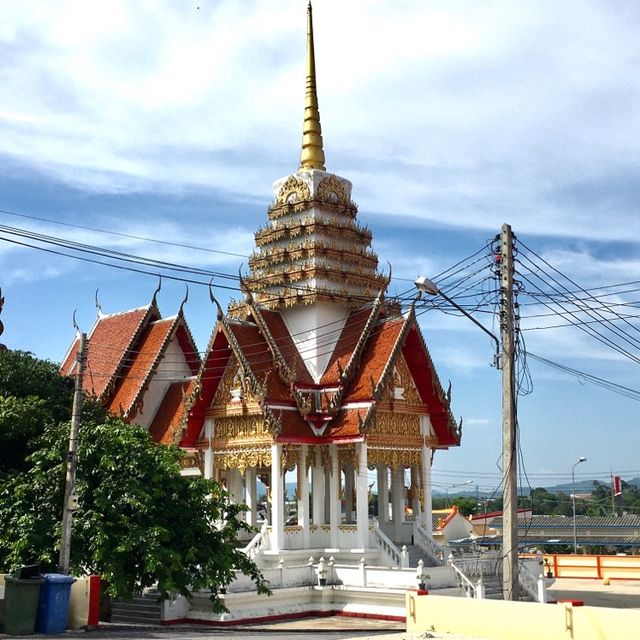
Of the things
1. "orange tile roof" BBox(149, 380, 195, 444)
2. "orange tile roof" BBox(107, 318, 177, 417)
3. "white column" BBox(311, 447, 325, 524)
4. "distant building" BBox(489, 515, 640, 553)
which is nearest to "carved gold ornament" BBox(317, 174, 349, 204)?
"orange tile roof" BBox(107, 318, 177, 417)

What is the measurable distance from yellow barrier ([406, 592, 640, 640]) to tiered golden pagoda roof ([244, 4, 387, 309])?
1177 centimetres

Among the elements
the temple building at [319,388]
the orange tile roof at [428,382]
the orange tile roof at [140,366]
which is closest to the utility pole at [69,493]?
the temple building at [319,388]

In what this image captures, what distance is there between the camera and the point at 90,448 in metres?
17.8

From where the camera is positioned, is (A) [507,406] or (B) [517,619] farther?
(A) [507,406]

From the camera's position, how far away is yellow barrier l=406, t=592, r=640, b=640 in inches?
476

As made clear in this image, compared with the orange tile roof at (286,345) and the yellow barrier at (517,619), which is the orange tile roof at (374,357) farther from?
the yellow barrier at (517,619)

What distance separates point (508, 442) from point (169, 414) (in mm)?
14674

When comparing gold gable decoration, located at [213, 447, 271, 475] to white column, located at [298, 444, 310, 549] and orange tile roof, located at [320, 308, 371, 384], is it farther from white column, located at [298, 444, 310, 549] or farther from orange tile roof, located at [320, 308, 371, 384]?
orange tile roof, located at [320, 308, 371, 384]

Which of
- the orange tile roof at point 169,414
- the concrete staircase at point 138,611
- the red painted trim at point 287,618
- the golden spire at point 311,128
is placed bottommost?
the red painted trim at point 287,618

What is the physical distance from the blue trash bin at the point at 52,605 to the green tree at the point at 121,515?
179 cm

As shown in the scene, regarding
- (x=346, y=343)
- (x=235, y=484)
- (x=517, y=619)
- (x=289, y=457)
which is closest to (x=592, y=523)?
(x=235, y=484)

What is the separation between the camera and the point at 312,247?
85.0 feet

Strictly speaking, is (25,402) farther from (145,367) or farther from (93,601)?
(145,367)

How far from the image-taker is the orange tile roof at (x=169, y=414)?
2669 centimetres
